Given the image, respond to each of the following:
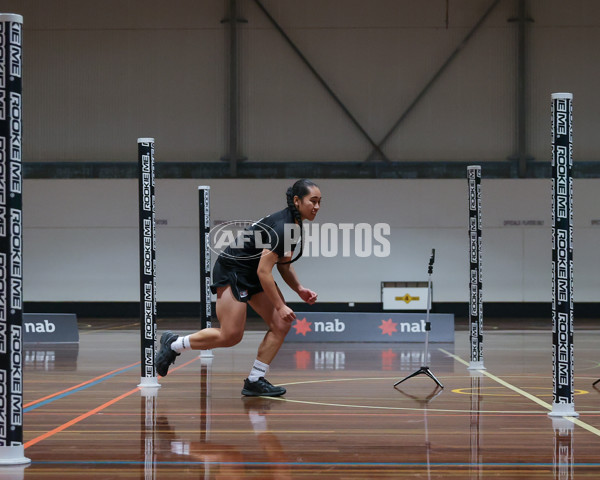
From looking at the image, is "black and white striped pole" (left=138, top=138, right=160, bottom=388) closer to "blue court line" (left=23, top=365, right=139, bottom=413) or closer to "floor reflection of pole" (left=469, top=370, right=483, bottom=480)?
"blue court line" (left=23, top=365, right=139, bottom=413)

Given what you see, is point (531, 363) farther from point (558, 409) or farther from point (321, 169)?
point (321, 169)

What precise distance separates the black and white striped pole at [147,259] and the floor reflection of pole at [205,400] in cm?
55

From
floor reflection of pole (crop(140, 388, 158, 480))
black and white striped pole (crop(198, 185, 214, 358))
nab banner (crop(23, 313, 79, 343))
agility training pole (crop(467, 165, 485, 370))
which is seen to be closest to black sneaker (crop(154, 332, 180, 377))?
floor reflection of pole (crop(140, 388, 158, 480))

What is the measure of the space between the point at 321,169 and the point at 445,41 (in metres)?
4.52

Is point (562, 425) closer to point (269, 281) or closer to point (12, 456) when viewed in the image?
point (269, 281)

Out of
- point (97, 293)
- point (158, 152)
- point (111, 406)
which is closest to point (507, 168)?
point (158, 152)

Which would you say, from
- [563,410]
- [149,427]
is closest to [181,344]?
[149,427]

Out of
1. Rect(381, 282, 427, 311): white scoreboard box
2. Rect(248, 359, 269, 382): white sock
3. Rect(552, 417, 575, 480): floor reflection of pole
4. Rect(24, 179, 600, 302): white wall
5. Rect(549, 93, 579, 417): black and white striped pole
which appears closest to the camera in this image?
Rect(552, 417, 575, 480): floor reflection of pole

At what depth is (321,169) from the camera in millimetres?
21594

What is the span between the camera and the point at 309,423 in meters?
5.98

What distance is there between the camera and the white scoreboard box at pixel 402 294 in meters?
20.9

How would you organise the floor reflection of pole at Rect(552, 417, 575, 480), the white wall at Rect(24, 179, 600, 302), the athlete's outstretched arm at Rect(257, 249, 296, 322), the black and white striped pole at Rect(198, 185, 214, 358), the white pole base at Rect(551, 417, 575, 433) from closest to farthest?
the floor reflection of pole at Rect(552, 417, 575, 480), the white pole base at Rect(551, 417, 575, 433), the athlete's outstretched arm at Rect(257, 249, 296, 322), the black and white striped pole at Rect(198, 185, 214, 358), the white wall at Rect(24, 179, 600, 302)

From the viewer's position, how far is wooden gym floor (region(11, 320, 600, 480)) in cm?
457

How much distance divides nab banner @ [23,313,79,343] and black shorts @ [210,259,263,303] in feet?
23.4
